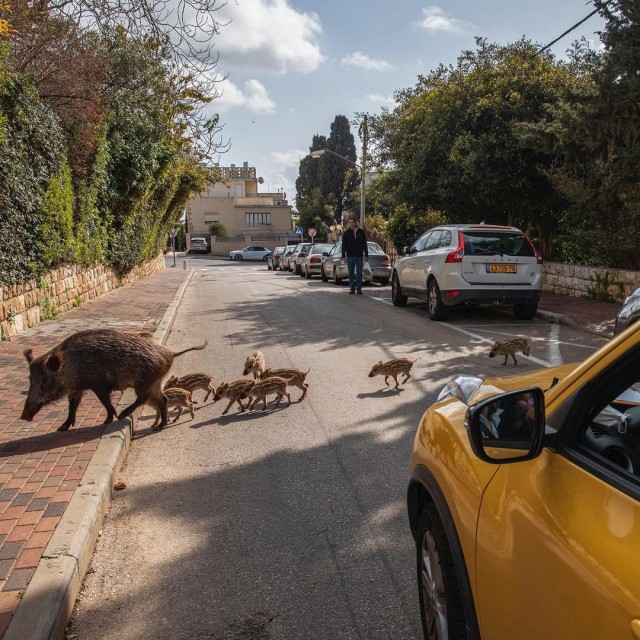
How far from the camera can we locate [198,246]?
243ft

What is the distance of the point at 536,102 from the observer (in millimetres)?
17562

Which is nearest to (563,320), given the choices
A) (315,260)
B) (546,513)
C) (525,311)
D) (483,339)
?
(525,311)

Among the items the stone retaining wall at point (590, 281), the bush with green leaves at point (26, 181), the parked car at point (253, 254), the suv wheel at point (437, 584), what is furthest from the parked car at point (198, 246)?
the suv wheel at point (437, 584)

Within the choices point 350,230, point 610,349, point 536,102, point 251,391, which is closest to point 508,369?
point 251,391

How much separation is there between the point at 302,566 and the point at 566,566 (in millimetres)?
2174

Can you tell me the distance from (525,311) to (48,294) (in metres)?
9.44

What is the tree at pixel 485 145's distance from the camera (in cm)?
1722

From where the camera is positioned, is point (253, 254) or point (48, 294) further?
point (253, 254)

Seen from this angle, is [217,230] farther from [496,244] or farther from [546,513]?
[546,513]

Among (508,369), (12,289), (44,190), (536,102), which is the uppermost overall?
(536,102)

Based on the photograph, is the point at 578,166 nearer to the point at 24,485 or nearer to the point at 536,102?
the point at 536,102

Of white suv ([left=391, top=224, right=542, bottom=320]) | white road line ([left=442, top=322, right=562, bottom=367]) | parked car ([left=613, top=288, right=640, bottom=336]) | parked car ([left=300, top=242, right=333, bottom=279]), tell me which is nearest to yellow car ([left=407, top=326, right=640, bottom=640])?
parked car ([left=613, top=288, right=640, bottom=336])

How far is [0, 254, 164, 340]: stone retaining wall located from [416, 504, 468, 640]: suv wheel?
878 centimetres

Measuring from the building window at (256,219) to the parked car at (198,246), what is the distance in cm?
694
